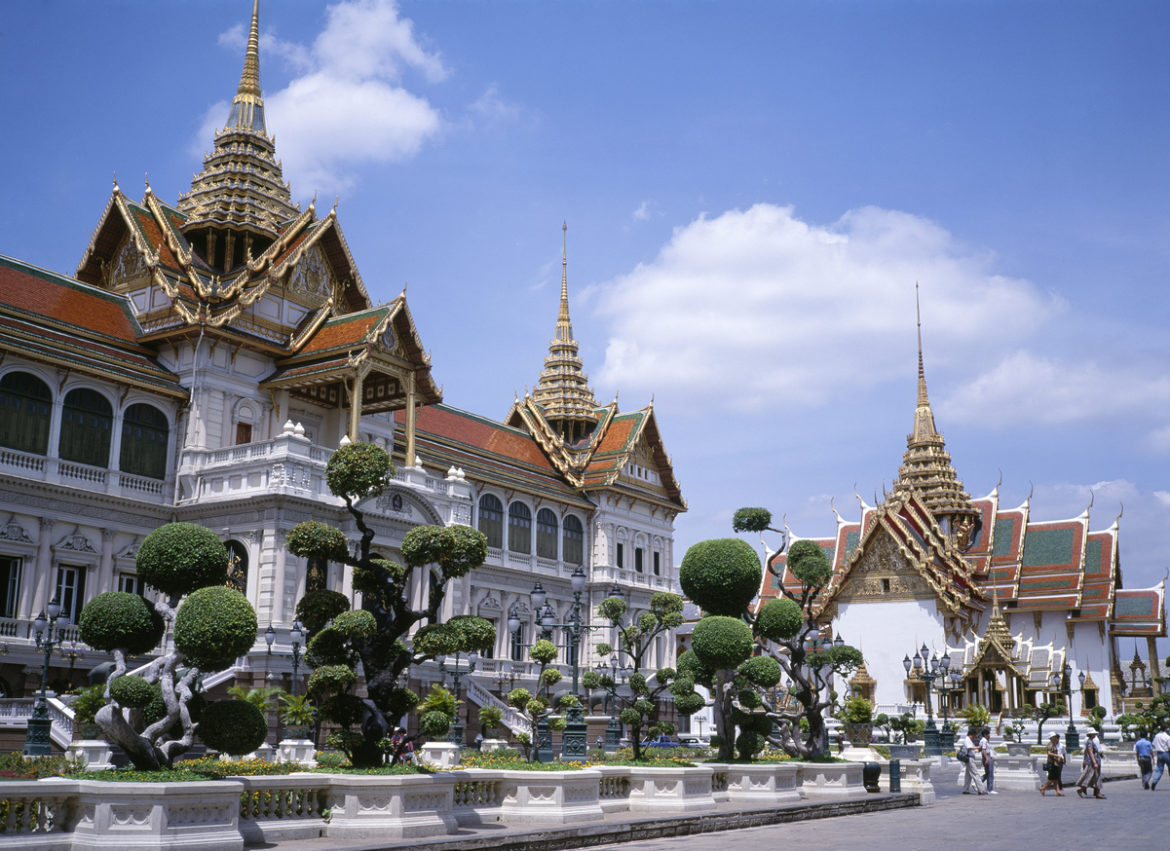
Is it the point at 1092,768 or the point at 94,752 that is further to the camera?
the point at 1092,768

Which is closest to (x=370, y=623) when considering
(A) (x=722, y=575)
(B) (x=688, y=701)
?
(A) (x=722, y=575)

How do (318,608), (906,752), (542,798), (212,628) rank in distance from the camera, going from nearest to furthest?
(212,628) < (318,608) < (542,798) < (906,752)

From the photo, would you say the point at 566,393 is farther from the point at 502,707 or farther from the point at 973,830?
the point at 973,830

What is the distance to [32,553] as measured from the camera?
28859 mm

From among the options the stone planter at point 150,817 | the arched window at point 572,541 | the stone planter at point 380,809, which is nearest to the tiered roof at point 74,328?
the arched window at point 572,541

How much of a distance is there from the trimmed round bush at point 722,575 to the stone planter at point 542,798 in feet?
21.5

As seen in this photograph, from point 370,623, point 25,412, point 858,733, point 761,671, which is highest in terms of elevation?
point 25,412

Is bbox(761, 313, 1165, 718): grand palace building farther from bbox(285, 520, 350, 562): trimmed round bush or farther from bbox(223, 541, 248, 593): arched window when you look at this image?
bbox(285, 520, 350, 562): trimmed round bush

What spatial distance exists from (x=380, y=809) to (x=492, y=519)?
30604mm

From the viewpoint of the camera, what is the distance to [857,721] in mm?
42344

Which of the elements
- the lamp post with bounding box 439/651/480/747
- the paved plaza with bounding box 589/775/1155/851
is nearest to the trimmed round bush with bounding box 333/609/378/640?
the paved plaza with bounding box 589/775/1155/851

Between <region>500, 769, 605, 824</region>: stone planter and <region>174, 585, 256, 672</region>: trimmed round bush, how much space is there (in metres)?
5.08

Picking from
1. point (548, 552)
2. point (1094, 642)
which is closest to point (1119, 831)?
point (548, 552)

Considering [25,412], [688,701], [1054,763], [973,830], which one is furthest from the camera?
[25,412]
